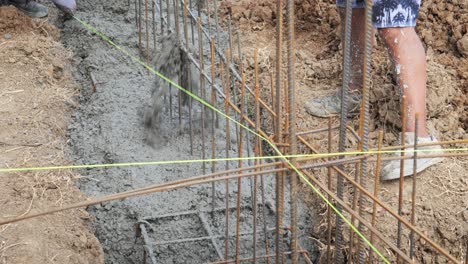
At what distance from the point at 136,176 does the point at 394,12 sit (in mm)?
1849

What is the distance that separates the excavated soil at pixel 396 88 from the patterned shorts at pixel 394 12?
51 cm

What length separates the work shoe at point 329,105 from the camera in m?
4.93

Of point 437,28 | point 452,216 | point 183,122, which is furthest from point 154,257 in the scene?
point 437,28

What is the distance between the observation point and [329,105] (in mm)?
5020

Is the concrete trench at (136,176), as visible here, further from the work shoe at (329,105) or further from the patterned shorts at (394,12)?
the patterned shorts at (394,12)

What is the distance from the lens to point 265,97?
207 inches

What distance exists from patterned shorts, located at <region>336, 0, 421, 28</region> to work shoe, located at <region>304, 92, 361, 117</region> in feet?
2.74

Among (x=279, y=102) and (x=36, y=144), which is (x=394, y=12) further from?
(x=36, y=144)

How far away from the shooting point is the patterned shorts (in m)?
4.16

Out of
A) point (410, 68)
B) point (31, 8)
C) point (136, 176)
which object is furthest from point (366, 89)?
point (31, 8)

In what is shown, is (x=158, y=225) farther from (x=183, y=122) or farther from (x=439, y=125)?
(x=439, y=125)

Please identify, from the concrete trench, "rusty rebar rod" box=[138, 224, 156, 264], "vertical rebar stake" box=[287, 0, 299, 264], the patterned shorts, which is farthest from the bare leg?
"rusty rebar rod" box=[138, 224, 156, 264]

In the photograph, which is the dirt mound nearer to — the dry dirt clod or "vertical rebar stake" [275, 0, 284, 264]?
"vertical rebar stake" [275, 0, 284, 264]

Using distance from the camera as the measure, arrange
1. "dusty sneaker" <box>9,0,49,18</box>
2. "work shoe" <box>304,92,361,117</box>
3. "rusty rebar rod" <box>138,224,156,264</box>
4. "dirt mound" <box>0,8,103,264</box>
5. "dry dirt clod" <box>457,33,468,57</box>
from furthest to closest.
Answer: "dusty sneaker" <box>9,0,49,18</box> → "dry dirt clod" <box>457,33,468,57</box> → "work shoe" <box>304,92,361,117</box> → "rusty rebar rod" <box>138,224,156,264</box> → "dirt mound" <box>0,8,103,264</box>
